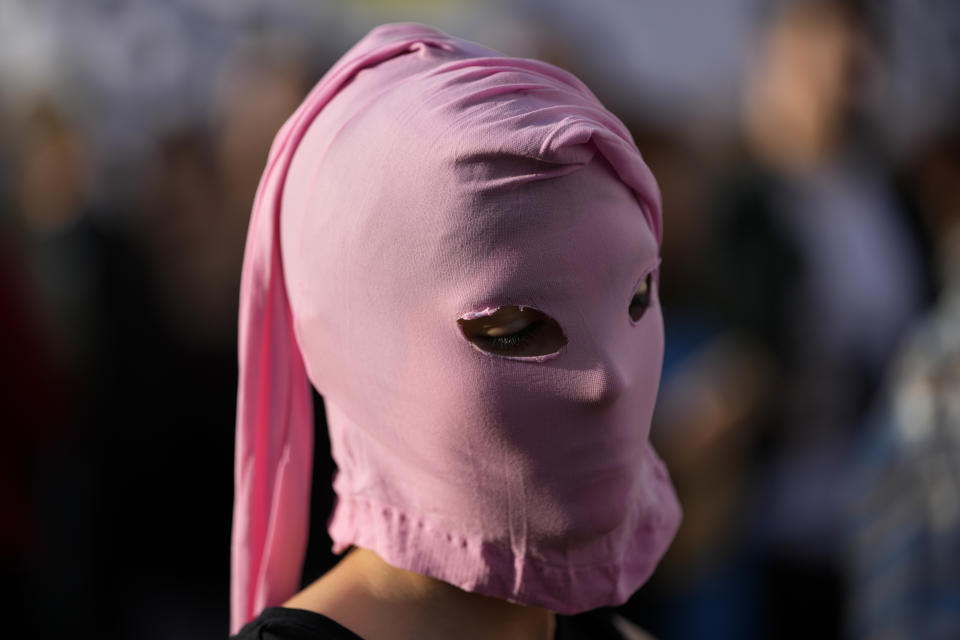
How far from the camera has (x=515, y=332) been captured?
1463 mm

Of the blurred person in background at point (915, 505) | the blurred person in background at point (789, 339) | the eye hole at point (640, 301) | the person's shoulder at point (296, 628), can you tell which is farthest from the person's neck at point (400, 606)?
the blurred person in background at point (915, 505)

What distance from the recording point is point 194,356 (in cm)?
382

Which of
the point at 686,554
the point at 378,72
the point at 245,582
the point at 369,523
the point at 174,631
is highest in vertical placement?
the point at 378,72

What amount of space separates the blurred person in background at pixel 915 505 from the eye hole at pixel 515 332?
2033mm

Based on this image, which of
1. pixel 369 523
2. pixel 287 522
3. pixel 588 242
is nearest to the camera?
pixel 588 242

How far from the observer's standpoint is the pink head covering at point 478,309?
4.67ft

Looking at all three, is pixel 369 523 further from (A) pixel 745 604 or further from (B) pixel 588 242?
(A) pixel 745 604

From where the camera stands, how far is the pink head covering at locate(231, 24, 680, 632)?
4.67 feet

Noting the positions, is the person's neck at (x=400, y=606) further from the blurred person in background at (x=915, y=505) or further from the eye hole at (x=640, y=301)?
the blurred person in background at (x=915, y=505)

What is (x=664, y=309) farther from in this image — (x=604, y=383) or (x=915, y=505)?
(x=604, y=383)

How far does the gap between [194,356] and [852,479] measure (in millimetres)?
2127

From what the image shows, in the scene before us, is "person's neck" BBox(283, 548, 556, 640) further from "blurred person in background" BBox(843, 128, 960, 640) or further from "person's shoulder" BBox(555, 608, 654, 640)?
"blurred person in background" BBox(843, 128, 960, 640)

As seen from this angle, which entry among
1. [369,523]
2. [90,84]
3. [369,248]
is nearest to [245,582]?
[369,523]

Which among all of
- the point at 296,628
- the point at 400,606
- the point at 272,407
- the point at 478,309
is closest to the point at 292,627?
the point at 296,628
